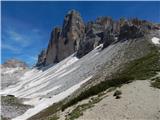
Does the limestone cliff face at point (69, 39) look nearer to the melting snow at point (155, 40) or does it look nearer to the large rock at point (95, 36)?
the large rock at point (95, 36)

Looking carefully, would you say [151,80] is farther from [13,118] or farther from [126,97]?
[13,118]

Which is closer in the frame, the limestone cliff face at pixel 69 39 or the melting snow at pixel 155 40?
the melting snow at pixel 155 40

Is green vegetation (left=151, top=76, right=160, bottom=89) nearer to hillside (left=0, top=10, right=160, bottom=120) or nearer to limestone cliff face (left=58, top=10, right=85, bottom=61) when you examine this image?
hillside (left=0, top=10, right=160, bottom=120)

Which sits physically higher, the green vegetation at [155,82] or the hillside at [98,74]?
the hillside at [98,74]

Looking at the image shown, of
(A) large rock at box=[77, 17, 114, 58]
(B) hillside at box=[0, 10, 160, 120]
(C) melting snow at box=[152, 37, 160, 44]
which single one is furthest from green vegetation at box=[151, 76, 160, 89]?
(A) large rock at box=[77, 17, 114, 58]

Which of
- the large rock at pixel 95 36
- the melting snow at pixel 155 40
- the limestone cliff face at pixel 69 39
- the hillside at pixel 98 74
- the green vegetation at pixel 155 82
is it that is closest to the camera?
the green vegetation at pixel 155 82

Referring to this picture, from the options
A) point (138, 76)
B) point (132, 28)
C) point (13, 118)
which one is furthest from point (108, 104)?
point (132, 28)

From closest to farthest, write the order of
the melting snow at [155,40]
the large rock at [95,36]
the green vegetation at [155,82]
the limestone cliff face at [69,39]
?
1. the green vegetation at [155,82]
2. the melting snow at [155,40]
3. the large rock at [95,36]
4. the limestone cliff face at [69,39]

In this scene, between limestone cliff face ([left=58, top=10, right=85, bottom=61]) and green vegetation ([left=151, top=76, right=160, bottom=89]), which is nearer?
green vegetation ([left=151, top=76, right=160, bottom=89])

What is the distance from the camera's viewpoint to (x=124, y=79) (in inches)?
1198

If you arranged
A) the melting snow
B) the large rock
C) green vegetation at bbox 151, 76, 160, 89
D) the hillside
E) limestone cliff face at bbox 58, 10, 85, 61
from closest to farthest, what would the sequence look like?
green vegetation at bbox 151, 76, 160, 89 → the hillside → the melting snow → the large rock → limestone cliff face at bbox 58, 10, 85, 61

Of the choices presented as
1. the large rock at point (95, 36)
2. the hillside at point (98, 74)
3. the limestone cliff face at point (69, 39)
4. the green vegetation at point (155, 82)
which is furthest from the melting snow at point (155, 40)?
the limestone cliff face at point (69, 39)

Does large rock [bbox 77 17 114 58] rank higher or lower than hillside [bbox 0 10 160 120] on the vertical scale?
higher

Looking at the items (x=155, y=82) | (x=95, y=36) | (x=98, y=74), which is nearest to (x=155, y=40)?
(x=98, y=74)
